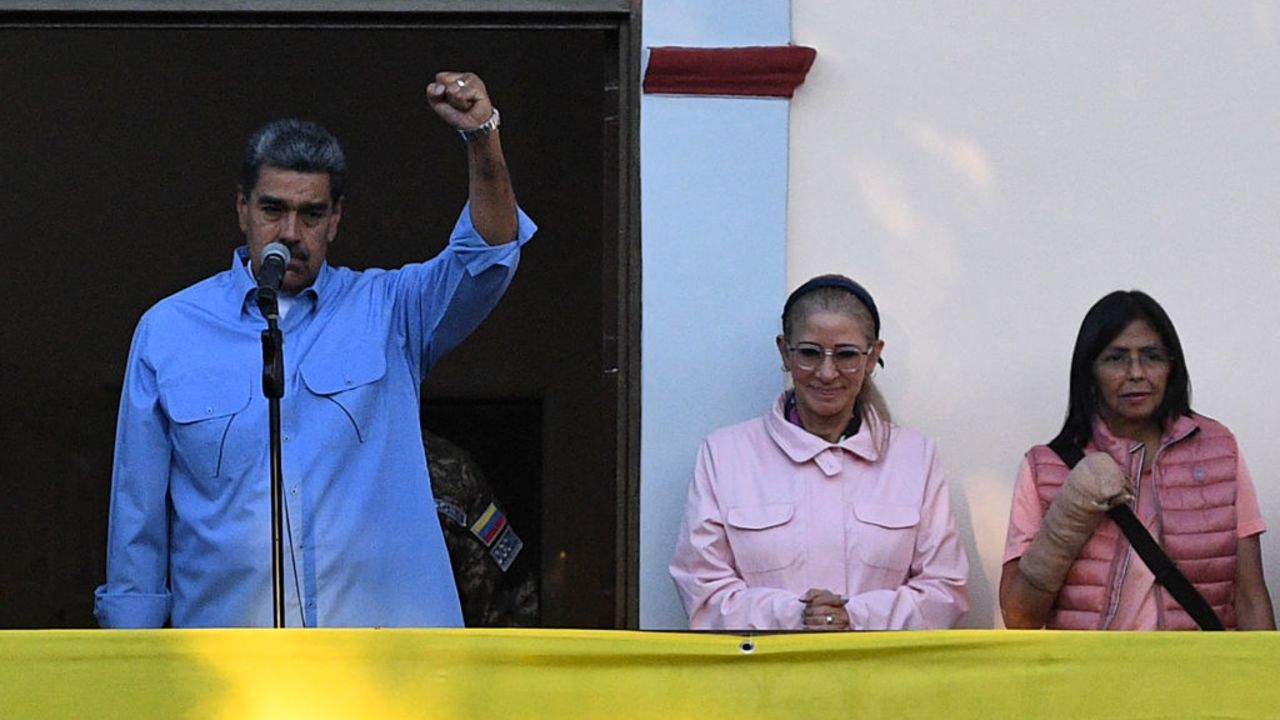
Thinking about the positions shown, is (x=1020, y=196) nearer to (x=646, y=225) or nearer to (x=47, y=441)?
(x=646, y=225)

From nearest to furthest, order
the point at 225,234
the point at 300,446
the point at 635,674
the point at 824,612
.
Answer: the point at 635,674 → the point at 824,612 → the point at 300,446 → the point at 225,234

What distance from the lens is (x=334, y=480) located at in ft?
16.2

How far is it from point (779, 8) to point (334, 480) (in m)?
1.57

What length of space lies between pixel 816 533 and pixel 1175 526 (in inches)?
28.6

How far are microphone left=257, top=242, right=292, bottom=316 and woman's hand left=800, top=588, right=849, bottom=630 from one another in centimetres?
122

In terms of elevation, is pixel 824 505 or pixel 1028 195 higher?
pixel 1028 195

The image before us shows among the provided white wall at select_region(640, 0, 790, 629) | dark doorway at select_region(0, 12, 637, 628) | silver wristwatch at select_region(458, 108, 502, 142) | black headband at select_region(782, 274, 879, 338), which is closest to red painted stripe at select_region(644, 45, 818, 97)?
white wall at select_region(640, 0, 790, 629)

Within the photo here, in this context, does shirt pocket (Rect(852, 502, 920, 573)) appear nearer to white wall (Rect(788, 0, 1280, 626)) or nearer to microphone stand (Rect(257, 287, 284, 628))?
white wall (Rect(788, 0, 1280, 626))

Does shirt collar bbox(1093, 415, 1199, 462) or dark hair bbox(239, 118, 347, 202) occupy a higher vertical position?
dark hair bbox(239, 118, 347, 202)

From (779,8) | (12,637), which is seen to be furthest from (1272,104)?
(12,637)

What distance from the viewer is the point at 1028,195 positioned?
18.7 ft

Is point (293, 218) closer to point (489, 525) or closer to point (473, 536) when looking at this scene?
point (473, 536)

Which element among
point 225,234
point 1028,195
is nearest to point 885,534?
point 1028,195

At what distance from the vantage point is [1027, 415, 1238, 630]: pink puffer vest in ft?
16.4
